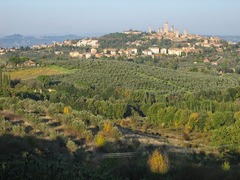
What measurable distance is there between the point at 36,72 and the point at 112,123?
1314 inches

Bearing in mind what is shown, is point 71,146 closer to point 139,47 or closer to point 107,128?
point 107,128

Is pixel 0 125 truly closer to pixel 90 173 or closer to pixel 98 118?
pixel 98 118

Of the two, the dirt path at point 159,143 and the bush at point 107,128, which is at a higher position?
the bush at point 107,128

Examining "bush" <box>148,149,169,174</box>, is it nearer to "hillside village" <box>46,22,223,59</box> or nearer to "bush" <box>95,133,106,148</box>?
"bush" <box>95,133,106,148</box>

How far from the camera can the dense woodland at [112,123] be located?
26.1 ft

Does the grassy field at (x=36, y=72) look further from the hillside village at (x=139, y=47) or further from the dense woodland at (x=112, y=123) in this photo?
the hillside village at (x=139, y=47)

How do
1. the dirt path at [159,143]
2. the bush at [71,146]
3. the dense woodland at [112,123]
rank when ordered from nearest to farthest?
the dense woodland at [112,123] < the bush at [71,146] < the dirt path at [159,143]

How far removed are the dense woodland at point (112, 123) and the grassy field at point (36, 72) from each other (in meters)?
0.92

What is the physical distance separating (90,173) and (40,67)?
151 ft

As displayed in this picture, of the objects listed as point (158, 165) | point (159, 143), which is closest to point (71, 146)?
point (158, 165)

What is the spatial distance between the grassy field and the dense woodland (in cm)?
92

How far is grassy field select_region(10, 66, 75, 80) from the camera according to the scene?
45250 mm

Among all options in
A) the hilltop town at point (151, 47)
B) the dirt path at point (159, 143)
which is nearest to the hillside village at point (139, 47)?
the hilltop town at point (151, 47)

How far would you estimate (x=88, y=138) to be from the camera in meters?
12.8
